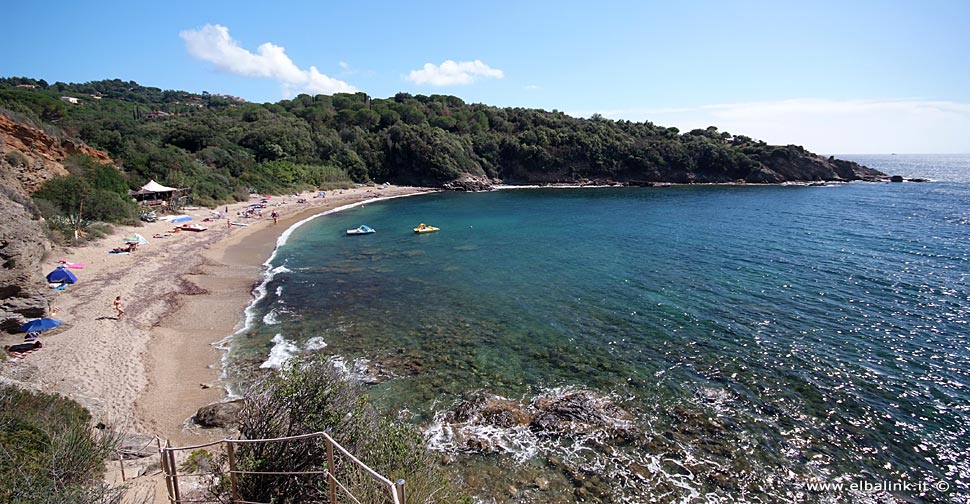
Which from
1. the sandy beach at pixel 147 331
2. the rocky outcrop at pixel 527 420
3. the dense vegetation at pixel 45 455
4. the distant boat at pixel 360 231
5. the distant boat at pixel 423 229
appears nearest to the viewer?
the dense vegetation at pixel 45 455

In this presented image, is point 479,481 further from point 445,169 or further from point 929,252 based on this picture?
point 445,169

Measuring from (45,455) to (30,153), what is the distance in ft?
130

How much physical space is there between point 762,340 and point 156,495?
67.2ft

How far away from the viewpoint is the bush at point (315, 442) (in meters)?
7.65

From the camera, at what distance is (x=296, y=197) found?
68.1 meters

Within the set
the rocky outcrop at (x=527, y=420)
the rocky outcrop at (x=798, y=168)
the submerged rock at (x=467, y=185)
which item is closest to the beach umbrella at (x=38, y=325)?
the rocky outcrop at (x=527, y=420)

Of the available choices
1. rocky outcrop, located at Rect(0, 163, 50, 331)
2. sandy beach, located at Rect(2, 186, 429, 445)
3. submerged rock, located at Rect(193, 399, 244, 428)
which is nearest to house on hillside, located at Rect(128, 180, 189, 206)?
sandy beach, located at Rect(2, 186, 429, 445)

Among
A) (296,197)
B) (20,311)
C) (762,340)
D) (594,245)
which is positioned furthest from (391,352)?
(296,197)

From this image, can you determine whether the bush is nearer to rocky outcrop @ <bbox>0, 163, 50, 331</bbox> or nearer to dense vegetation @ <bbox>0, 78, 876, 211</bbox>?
rocky outcrop @ <bbox>0, 163, 50, 331</bbox>

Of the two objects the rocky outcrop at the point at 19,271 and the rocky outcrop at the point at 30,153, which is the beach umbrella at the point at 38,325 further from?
the rocky outcrop at the point at 30,153

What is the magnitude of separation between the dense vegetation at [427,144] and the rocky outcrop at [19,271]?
53419 millimetres

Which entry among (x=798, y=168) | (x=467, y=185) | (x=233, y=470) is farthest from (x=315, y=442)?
(x=798, y=168)

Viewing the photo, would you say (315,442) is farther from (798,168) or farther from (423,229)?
(798,168)

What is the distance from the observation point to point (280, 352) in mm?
18844
